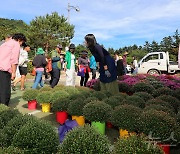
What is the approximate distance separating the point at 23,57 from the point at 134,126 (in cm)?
691

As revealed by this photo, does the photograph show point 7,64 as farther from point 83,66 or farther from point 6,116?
point 83,66

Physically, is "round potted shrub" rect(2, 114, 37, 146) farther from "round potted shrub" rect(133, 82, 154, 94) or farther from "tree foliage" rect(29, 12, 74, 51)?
"tree foliage" rect(29, 12, 74, 51)

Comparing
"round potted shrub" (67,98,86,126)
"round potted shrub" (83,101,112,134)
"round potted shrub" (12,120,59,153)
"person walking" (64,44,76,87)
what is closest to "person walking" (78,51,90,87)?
"person walking" (64,44,76,87)

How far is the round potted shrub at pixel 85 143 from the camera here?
2.64 metres

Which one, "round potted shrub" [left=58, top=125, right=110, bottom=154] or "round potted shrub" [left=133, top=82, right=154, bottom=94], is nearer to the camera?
"round potted shrub" [left=58, top=125, right=110, bottom=154]

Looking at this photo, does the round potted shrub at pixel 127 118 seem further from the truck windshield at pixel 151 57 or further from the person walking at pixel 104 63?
the truck windshield at pixel 151 57

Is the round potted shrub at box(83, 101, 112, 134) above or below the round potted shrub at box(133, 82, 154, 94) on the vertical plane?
below

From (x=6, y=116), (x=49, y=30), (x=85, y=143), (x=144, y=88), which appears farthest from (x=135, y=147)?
(x=49, y=30)

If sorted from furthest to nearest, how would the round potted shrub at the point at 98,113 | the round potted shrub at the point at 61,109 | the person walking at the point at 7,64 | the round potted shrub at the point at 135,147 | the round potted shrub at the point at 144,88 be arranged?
1. the round potted shrub at the point at 144,88
2. the person walking at the point at 7,64
3. the round potted shrub at the point at 61,109
4. the round potted shrub at the point at 98,113
5. the round potted shrub at the point at 135,147

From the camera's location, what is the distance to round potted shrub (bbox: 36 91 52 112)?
641cm

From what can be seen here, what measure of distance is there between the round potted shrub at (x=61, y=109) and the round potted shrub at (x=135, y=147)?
295 cm

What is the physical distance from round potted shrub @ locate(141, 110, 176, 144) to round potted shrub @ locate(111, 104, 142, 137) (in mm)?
220

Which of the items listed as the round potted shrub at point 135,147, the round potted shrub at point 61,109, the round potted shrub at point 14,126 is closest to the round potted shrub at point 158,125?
the round potted shrub at point 135,147

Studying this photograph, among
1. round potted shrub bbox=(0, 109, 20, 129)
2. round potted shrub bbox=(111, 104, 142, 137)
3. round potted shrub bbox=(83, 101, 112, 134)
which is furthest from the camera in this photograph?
round potted shrub bbox=(83, 101, 112, 134)
